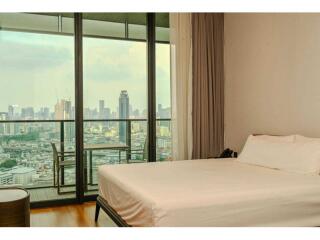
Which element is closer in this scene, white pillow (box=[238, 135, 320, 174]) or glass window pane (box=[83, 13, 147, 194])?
white pillow (box=[238, 135, 320, 174])

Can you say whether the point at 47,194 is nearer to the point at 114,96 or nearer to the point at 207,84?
the point at 114,96

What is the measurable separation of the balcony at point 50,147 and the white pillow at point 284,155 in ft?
4.28

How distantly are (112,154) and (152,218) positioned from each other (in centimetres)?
259

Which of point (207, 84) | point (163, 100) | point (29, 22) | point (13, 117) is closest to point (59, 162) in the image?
point (13, 117)

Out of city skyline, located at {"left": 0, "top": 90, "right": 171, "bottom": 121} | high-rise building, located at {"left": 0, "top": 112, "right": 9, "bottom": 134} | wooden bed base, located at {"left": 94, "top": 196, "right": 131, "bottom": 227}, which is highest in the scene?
city skyline, located at {"left": 0, "top": 90, "right": 171, "bottom": 121}

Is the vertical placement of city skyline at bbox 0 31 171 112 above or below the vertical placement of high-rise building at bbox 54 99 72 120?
above

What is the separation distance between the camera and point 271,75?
3.69 m

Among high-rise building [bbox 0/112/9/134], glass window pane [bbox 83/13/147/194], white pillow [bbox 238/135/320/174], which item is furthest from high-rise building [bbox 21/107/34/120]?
white pillow [bbox 238/135/320/174]

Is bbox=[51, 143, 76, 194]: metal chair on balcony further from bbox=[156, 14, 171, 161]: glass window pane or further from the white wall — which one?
the white wall

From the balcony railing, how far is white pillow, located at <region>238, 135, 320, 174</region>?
131cm

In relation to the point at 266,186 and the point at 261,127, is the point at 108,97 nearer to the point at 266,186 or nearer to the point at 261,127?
the point at 261,127

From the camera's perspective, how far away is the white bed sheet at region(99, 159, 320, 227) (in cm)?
196

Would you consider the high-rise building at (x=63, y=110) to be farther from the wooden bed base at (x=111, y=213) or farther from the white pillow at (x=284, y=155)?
the white pillow at (x=284, y=155)
